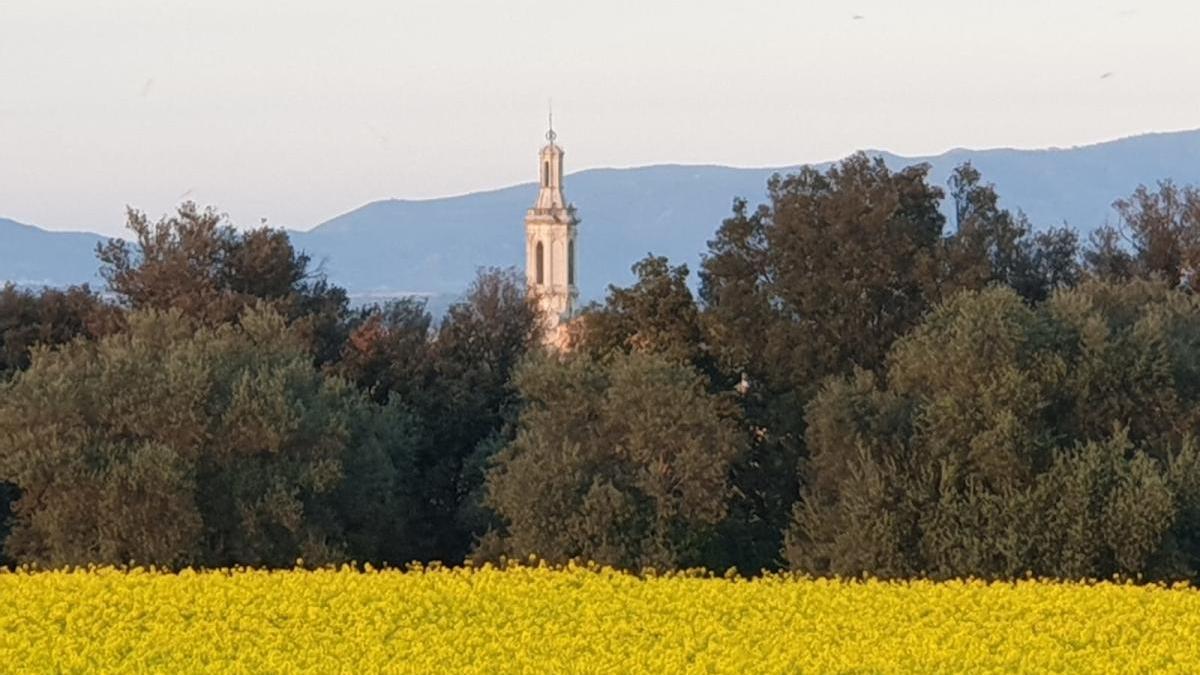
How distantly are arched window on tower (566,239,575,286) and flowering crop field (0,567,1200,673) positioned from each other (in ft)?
323

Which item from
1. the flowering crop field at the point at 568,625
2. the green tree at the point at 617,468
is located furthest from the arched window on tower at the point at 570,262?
the flowering crop field at the point at 568,625

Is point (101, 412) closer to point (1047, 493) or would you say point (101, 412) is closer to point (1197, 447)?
point (1047, 493)

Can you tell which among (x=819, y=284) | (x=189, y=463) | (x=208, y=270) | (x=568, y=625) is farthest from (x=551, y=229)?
(x=568, y=625)

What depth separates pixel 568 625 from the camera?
2034cm

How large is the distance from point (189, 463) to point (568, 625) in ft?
63.0

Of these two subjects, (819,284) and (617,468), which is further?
(819,284)

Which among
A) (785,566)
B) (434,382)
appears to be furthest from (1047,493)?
(434,382)

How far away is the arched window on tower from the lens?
12384cm

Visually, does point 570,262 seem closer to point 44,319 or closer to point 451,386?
point 44,319

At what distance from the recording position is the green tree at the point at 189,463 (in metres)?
37.6

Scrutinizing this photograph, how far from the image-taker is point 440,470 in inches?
1783

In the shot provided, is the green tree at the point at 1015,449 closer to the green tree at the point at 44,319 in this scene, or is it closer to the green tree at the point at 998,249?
the green tree at the point at 998,249

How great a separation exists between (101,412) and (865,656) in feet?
77.6

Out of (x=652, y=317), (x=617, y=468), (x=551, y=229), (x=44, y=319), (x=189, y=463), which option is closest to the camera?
(x=189, y=463)
